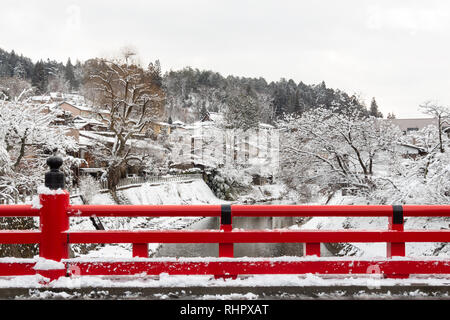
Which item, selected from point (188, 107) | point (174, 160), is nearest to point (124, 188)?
point (174, 160)

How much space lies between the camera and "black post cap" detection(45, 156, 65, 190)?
3252mm

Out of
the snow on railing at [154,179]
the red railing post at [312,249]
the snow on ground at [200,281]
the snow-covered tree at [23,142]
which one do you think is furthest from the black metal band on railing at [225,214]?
the snow on railing at [154,179]

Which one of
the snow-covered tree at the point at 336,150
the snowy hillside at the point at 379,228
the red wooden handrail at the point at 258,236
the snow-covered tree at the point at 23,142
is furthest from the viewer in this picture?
the snow-covered tree at the point at 336,150

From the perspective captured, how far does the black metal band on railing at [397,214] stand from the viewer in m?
3.54

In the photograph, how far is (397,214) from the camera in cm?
355

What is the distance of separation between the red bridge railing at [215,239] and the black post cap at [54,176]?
26 millimetres

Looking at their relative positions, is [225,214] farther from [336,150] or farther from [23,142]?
[23,142]

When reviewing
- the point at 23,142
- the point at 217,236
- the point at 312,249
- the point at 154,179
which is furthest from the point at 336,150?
the point at 154,179

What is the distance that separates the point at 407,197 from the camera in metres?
13.8

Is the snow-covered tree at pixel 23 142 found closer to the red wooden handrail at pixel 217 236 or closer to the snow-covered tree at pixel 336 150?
the snow-covered tree at pixel 336 150

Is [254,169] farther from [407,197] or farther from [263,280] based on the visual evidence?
[263,280]

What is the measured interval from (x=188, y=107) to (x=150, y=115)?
8611cm

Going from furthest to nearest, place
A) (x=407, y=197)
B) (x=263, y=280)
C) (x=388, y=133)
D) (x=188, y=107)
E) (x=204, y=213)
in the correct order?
1. (x=188, y=107)
2. (x=388, y=133)
3. (x=407, y=197)
4. (x=204, y=213)
5. (x=263, y=280)

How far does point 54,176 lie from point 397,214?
3.34m
